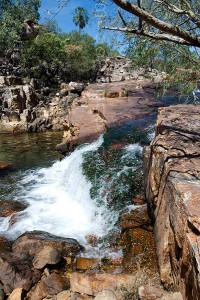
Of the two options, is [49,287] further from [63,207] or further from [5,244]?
[63,207]

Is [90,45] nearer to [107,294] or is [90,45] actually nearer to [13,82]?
[13,82]

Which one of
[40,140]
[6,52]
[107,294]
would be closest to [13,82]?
[6,52]

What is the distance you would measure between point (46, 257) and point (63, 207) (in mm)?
2632

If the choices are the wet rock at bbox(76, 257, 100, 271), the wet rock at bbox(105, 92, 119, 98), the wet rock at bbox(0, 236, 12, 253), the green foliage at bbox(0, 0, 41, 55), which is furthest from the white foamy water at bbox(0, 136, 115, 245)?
the green foliage at bbox(0, 0, 41, 55)

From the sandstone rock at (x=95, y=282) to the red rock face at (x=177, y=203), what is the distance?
698mm

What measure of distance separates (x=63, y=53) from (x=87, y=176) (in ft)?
77.4

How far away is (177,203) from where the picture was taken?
3.53 meters

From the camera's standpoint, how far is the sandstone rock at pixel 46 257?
525 centimetres

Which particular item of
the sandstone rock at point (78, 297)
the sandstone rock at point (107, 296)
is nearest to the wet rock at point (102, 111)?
the sandstone rock at point (78, 297)

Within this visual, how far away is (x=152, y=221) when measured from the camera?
18.0 ft

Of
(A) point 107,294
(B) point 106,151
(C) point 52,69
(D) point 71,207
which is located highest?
(C) point 52,69

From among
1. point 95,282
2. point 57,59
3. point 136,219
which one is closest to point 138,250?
point 136,219

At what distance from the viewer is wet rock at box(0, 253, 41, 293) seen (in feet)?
15.9

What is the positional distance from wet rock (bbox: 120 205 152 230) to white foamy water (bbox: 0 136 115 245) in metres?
0.47
